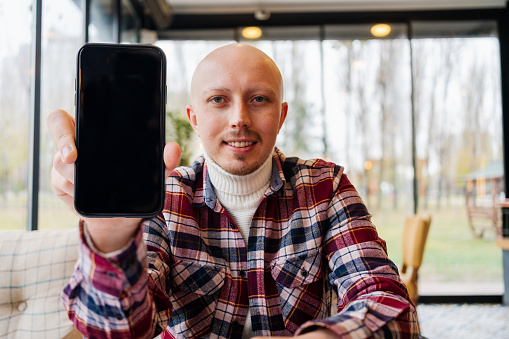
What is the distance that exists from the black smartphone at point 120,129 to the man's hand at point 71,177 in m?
0.01

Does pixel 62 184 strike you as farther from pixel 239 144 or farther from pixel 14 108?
pixel 14 108

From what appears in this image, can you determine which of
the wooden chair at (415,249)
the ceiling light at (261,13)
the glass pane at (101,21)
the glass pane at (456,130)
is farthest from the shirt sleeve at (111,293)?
the glass pane at (456,130)

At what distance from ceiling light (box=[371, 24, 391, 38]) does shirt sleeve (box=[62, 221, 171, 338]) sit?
173 inches

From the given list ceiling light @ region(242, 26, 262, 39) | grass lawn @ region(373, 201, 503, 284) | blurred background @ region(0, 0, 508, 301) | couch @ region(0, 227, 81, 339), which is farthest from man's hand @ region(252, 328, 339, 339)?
ceiling light @ region(242, 26, 262, 39)

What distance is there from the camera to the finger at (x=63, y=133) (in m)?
0.56

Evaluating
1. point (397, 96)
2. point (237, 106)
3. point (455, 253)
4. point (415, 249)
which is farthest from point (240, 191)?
point (455, 253)

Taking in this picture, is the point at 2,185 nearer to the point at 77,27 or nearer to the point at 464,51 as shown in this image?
the point at 77,27

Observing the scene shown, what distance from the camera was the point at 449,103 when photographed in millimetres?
4340

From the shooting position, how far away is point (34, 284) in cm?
110

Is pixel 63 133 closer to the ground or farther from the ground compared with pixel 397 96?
closer to the ground

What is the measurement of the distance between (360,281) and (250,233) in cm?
28

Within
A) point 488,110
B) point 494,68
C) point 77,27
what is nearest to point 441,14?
point 494,68

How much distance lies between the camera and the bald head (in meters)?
0.92

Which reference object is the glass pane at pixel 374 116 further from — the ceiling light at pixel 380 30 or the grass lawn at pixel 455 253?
the grass lawn at pixel 455 253
